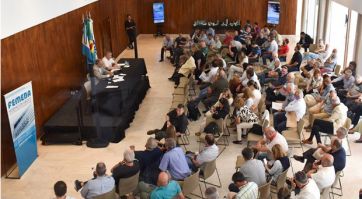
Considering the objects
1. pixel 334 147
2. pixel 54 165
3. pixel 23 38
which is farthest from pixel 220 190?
pixel 23 38

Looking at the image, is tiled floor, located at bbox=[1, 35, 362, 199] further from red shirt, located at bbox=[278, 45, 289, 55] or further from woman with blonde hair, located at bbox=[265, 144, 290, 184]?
red shirt, located at bbox=[278, 45, 289, 55]

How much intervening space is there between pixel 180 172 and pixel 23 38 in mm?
4961

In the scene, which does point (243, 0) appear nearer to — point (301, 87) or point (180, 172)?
point (301, 87)

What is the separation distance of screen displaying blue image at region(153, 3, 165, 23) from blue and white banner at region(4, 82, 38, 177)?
43.9 ft

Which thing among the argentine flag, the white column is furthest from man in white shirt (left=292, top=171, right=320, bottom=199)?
the argentine flag

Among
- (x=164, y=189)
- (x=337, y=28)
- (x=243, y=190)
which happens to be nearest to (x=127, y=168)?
(x=164, y=189)

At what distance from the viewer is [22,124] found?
29.0 feet

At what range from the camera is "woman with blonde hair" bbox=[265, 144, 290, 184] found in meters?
7.02

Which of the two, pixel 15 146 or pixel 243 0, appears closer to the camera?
pixel 15 146

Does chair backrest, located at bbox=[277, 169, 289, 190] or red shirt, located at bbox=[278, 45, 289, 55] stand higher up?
red shirt, located at bbox=[278, 45, 289, 55]

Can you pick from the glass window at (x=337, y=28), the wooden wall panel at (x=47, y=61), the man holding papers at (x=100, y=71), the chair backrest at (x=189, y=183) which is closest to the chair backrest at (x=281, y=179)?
the chair backrest at (x=189, y=183)

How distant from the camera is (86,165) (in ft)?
30.2

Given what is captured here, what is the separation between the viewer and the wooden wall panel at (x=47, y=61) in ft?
29.5

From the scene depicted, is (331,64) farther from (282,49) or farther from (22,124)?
(22,124)
